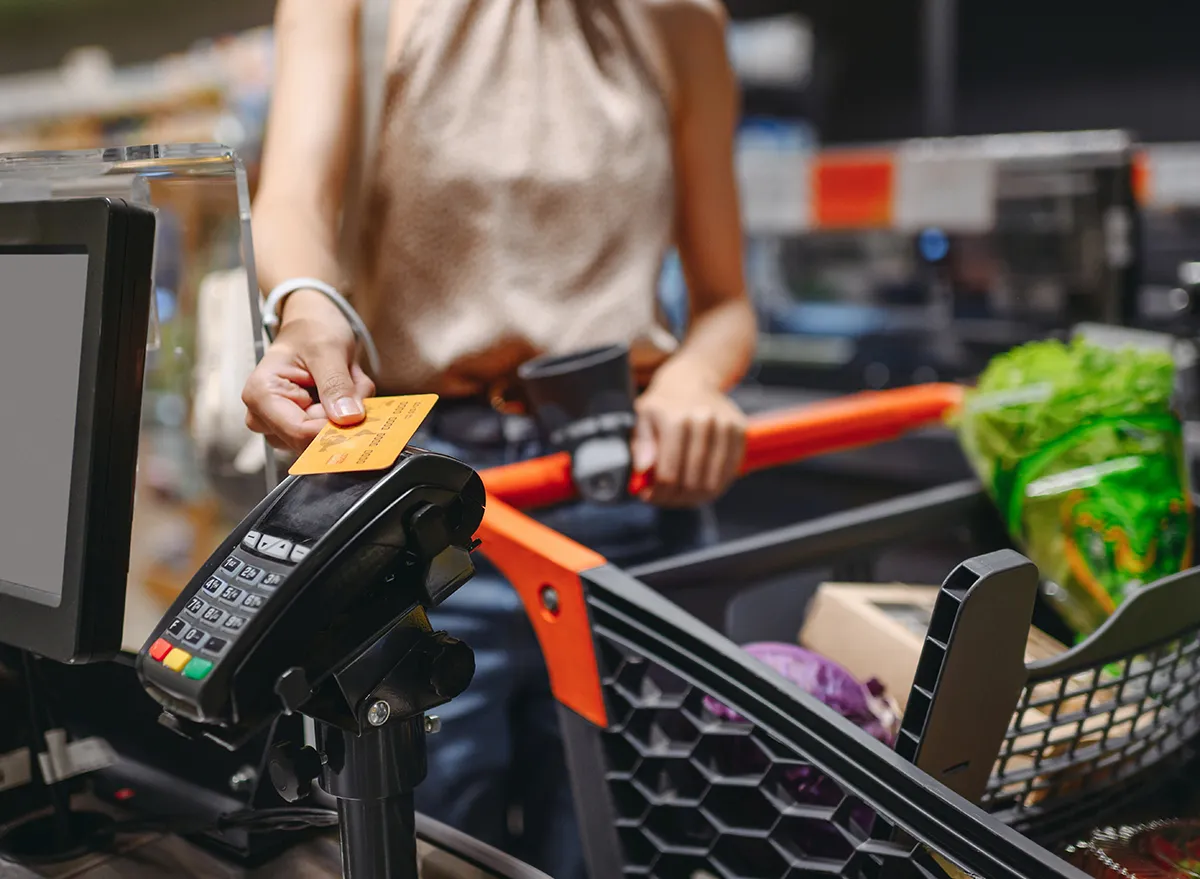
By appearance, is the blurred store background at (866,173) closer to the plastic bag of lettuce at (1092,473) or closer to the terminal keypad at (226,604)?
the terminal keypad at (226,604)

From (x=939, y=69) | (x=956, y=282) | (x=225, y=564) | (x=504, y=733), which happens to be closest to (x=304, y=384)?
(x=225, y=564)

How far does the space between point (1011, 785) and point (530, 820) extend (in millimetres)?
477

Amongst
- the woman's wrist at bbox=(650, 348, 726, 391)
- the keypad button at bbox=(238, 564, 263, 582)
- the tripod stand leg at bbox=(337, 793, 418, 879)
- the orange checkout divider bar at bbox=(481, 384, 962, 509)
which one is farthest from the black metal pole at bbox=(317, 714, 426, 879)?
the woman's wrist at bbox=(650, 348, 726, 391)

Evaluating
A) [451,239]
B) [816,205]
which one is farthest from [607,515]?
[816,205]

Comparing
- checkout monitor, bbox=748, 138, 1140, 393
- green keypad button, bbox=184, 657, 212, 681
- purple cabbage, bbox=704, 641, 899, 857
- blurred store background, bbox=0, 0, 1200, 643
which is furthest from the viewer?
checkout monitor, bbox=748, 138, 1140, 393

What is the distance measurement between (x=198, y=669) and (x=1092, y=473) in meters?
0.78

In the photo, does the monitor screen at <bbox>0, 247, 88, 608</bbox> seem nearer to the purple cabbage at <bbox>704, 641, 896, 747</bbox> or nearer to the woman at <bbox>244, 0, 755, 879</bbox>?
the woman at <bbox>244, 0, 755, 879</bbox>

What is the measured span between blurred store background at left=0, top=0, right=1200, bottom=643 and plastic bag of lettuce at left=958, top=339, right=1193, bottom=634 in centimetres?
60

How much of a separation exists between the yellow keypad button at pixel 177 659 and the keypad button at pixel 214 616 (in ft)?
0.06

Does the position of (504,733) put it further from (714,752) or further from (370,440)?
(370,440)

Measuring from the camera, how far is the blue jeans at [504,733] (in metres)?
1.02

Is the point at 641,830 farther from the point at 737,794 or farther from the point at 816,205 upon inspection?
the point at 816,205

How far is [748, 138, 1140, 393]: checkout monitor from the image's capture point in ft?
7.21

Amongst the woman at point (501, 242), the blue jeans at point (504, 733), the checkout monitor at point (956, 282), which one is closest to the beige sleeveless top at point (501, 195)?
the woman at point (501, 242)
